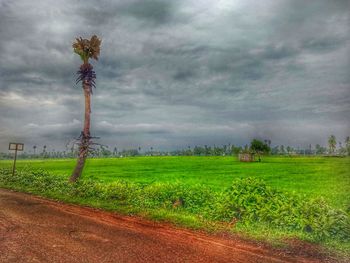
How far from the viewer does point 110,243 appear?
8.44 metres

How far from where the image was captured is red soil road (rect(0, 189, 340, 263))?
735 cm

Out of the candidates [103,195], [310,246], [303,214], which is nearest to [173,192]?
[103,195]

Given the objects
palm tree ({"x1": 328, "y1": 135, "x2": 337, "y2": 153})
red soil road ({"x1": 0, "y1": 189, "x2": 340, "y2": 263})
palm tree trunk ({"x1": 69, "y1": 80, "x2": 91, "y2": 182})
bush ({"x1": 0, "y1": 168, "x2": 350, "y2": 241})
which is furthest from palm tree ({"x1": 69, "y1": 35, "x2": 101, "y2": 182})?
palm tree ({"x1": 328, "y1": 135, "x2": 337, "y2": 153})

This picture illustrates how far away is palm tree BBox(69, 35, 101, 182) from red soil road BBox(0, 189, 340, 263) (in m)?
10.6

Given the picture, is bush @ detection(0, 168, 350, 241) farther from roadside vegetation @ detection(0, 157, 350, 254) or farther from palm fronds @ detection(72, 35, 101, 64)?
palm fronds @ detection(72, 35, 101, 64)

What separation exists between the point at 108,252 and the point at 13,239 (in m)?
3.04

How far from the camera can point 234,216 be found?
11.8 metres

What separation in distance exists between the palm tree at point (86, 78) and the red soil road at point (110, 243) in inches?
418

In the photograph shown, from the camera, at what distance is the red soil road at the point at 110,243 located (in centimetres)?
735

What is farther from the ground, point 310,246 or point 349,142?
point 349,142

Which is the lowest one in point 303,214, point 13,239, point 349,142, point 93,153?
point 13,239

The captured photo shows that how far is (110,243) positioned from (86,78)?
16955 millimetres

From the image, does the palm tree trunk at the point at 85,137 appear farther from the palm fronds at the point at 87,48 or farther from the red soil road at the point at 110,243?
the red soil road at the point at 110,243

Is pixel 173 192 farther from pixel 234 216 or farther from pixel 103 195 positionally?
pixel 234 216
